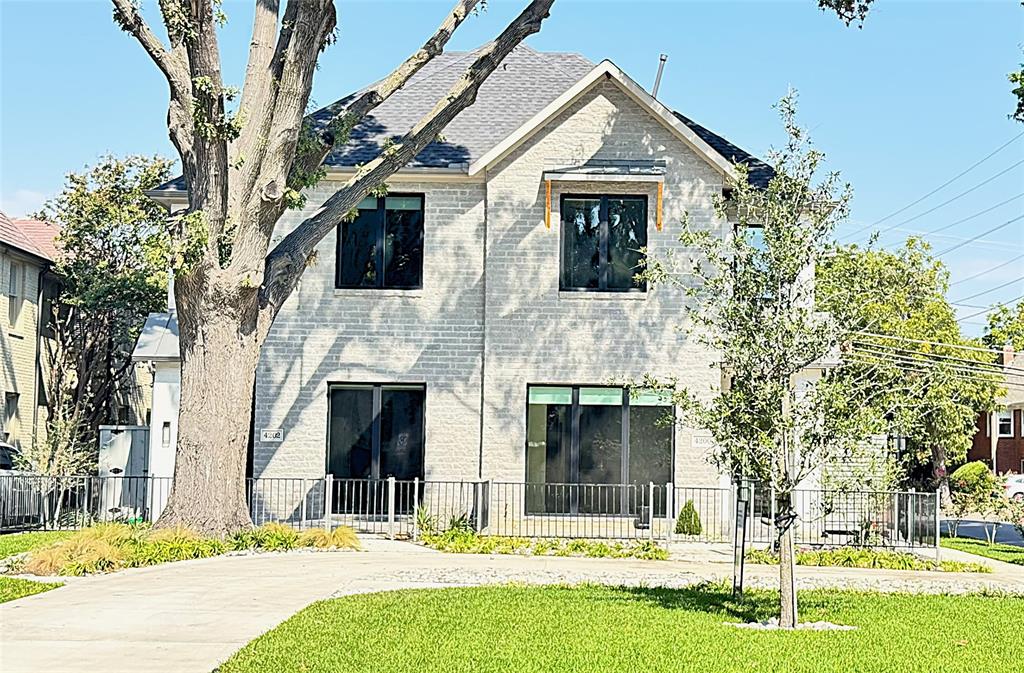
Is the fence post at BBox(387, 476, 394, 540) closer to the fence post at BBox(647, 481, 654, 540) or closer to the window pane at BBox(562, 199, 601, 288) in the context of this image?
the fence post at BBox(647, 481, 654, 540)

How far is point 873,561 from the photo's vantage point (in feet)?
68.1

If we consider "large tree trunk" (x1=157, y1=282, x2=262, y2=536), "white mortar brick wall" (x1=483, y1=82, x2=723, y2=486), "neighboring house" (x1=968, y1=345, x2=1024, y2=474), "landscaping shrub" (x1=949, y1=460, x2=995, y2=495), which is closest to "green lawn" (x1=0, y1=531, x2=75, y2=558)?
"large tree trunk" (x1=157, y1=282, x2=262, y2=536)

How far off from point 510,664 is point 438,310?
14.8 metres

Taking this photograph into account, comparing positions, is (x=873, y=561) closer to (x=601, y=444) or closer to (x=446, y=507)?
(x=601, y=444)

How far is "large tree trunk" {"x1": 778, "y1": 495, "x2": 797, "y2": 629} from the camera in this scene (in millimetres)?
13172

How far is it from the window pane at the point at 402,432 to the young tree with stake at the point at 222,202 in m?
5.08

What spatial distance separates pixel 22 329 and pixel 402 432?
1525 cm

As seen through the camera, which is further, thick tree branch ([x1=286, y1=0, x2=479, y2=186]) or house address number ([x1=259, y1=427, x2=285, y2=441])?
house address number ([x1=259, y1=427, x2=285, y2=441])

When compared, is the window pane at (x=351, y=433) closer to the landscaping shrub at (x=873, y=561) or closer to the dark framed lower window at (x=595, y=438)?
the dark framed lower window at (x=595, y=438)

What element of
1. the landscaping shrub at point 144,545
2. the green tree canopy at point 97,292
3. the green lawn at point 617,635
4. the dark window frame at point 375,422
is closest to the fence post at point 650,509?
the dark window frame at point 375,422

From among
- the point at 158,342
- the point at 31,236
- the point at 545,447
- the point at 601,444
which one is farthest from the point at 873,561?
the point at 31,236

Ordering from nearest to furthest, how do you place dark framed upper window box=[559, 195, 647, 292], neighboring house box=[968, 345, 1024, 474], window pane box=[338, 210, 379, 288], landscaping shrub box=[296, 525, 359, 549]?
landscaping shrub box=[296, 525, 359, 549] < dark framed upper window box=[559, 195, 647, 292] < window pane box=[338, 210, 379, 288] < neighboring house box=[968, 345, 1024, 474]

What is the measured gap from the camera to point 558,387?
970 inches

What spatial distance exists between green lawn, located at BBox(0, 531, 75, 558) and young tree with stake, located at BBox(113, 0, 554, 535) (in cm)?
229
